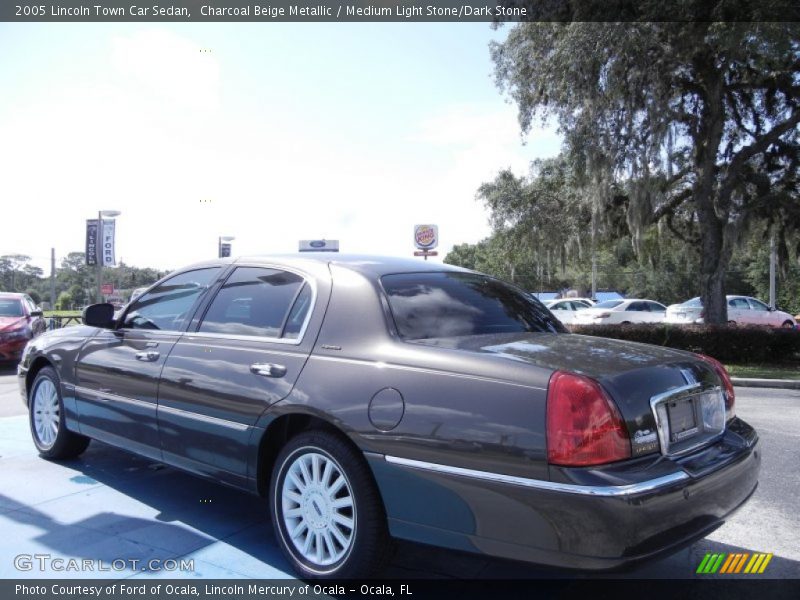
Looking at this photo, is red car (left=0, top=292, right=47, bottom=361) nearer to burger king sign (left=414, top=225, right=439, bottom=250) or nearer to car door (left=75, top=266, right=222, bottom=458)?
car door (left=75, top=266, right=222, bottom=458)

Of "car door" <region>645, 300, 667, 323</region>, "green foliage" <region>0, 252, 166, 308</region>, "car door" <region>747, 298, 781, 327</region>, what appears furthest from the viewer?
"green foliage" <region>0, 252, 166, 308</region>

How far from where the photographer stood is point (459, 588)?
10.5 feet

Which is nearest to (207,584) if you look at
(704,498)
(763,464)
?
(704,498)

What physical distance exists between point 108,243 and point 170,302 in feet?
73.8

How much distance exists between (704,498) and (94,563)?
300cm

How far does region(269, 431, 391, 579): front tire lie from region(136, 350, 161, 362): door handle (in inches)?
51.1

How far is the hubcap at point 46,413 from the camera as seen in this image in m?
5.13

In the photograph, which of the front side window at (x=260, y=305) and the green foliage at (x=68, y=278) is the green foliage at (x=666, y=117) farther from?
the green foliage at (x=68, y=278)

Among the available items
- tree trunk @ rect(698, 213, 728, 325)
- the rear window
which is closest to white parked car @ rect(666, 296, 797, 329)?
tree trunk @ rect(698, 213, 728, 325)

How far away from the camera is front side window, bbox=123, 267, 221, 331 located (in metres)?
4.24

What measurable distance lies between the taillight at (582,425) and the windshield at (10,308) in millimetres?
13060

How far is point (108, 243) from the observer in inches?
972

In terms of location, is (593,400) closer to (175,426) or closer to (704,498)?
(704,498)

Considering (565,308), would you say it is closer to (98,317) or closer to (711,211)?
(711,211)
